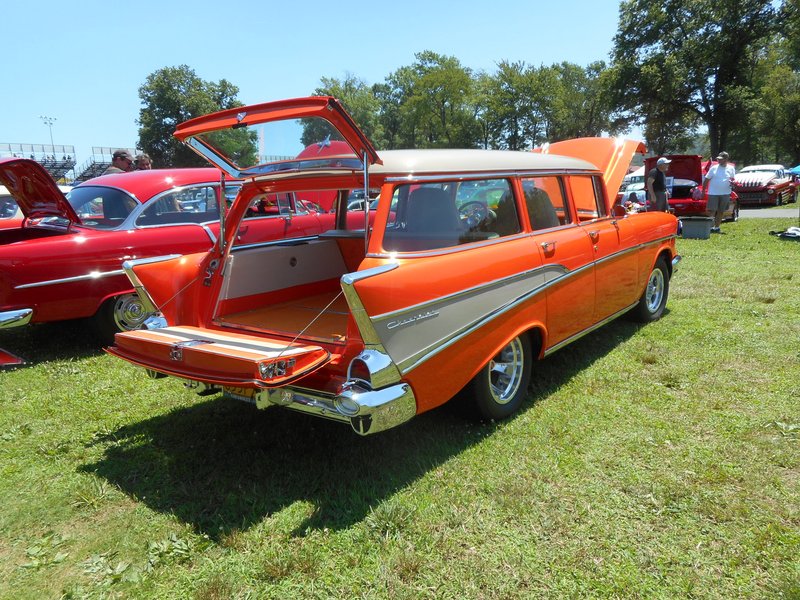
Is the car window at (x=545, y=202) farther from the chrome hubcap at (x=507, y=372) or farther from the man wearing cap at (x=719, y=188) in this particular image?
the man wearing cap at (x=719, y=188)

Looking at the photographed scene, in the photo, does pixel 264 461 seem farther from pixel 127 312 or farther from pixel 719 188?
pixel 719 188

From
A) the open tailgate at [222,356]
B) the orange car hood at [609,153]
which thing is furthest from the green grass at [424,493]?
the orange car hood at [609,153]

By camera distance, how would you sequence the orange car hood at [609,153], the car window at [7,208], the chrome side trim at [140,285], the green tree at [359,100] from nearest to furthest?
1. the chrome side trim at [140,285]
2. the orange car hood at [609,153]
3. the car window at [7,208]
4. the green tree at [359,100]

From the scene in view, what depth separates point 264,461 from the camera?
3.37 m

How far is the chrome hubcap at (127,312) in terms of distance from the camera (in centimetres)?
568

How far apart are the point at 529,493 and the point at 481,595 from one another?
770 millimetres

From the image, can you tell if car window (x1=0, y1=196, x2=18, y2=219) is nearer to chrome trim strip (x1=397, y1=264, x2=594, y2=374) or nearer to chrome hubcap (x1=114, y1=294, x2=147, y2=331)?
chrome hubcap (x1=114, y1=294, x2=147, y2=331)

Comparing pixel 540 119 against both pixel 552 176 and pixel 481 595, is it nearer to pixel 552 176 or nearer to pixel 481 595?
pixel 552 176

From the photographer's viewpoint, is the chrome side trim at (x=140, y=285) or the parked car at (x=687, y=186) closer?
the chrome side trim at (x=140, y=285)

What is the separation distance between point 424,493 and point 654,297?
425 centimetres

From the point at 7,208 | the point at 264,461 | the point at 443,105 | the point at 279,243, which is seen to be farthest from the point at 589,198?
the point at 443,105

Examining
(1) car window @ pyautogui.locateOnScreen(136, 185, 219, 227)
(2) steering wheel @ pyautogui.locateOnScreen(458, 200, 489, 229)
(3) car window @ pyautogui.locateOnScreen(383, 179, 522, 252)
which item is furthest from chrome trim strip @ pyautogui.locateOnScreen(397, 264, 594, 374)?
(1) car window @ pyautogui.locateOnScreen(136, 185, 219, 227)

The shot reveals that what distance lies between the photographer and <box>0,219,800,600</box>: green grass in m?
2.41

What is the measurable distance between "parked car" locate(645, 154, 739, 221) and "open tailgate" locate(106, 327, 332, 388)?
44.4 ft
